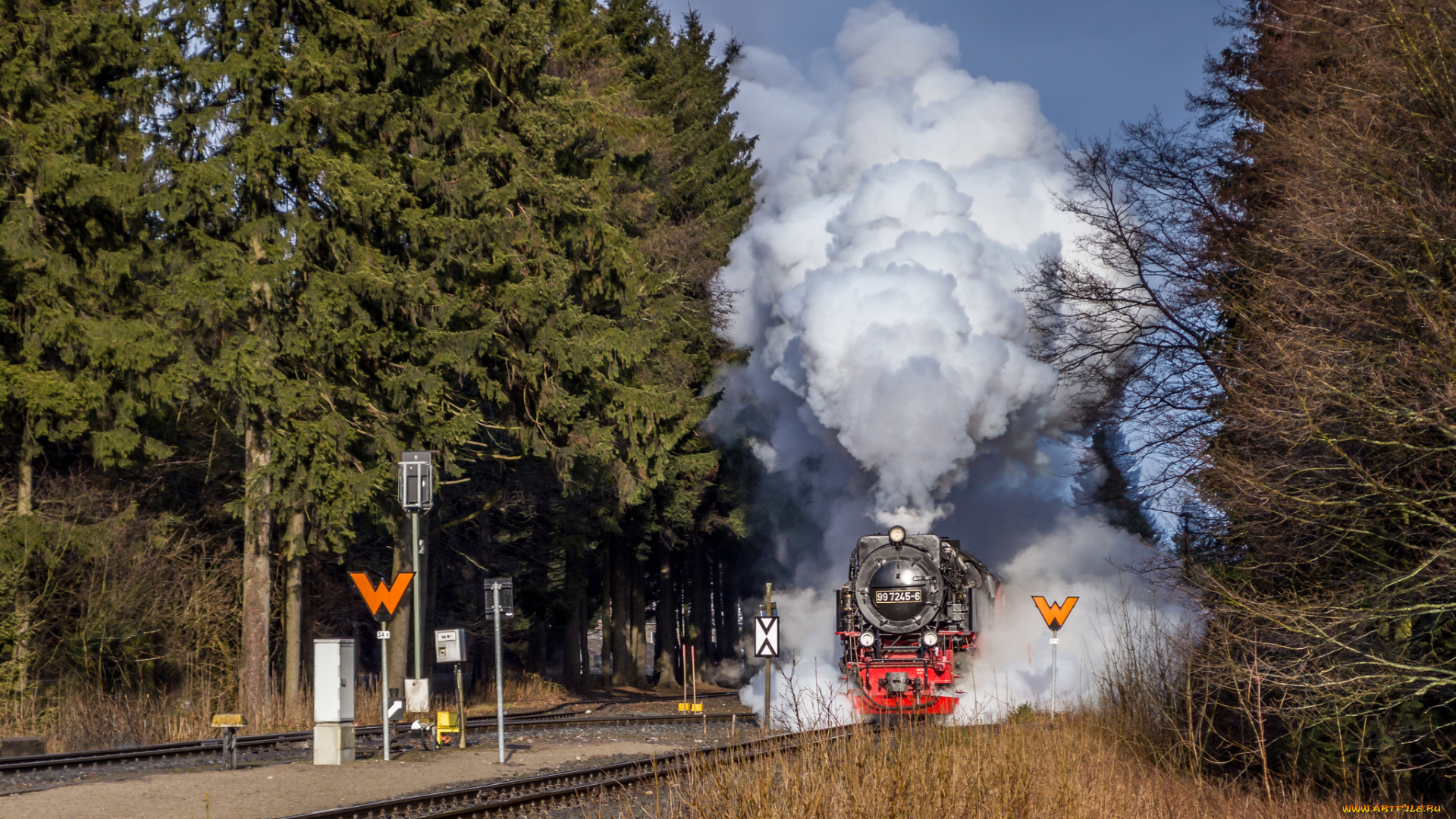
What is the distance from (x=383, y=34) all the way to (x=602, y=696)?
18.1m

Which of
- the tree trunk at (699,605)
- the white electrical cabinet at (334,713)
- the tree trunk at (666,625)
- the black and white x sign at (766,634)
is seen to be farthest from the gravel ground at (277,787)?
the tree trunk at (699,605)

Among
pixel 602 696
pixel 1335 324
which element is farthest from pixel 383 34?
Answer: pixel 602 696

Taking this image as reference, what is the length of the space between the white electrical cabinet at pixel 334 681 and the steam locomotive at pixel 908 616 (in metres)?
6.95

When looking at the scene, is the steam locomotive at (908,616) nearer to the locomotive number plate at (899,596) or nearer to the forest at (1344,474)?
the locomotive number plate at (899,596)

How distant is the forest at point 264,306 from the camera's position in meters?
17.4

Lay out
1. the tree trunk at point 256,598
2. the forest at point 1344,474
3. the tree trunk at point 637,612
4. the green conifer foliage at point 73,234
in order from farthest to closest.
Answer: the tree trunk at point 637,612, the tree trunk at point 256,598, the green conifer foliage at point 73,234, the forest at point 1344,474

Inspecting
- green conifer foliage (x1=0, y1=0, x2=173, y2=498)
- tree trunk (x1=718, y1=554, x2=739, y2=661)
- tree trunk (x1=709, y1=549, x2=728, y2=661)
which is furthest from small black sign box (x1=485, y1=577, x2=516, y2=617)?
tree trunk (x1=709, y1=549, x2=728, y2=661)

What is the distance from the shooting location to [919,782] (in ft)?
22.2

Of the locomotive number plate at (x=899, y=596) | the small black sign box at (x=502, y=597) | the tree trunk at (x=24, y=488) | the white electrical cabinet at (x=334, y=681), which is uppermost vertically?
the tree trunk at (x=24, y=488)

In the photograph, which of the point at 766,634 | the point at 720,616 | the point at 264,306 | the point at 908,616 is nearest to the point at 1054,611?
the point at 908,616

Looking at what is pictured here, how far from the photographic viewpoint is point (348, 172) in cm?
1838

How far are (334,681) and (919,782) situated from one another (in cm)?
876

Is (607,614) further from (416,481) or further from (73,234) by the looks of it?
(416,481)

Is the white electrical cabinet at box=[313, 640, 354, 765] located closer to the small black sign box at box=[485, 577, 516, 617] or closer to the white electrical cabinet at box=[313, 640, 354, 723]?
the white electrical cabinet at box=[313, 640, 354, 723]
